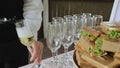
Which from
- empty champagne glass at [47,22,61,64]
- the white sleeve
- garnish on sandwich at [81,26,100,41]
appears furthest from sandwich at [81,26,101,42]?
the white sleeve

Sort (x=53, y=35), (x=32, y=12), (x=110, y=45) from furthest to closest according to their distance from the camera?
1. (x=32, y=12)
2. (x=53, y=35)
3. (x=110, y=45)

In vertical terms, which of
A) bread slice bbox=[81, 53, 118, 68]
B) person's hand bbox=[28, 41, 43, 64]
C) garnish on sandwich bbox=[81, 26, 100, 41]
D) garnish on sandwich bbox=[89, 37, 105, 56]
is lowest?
person's hand bbox=[28, 41, 43, 64]

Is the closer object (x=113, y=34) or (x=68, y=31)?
(x=113, y=34)

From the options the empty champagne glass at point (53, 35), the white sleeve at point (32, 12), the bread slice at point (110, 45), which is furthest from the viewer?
the white sleeve at point (32, 12)

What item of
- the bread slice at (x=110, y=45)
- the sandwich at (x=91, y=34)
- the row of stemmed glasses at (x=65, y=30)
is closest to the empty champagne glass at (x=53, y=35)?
the row of stemmed glasses at (x=65, y=30)

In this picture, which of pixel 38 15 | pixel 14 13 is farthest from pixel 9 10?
pixel 38 15

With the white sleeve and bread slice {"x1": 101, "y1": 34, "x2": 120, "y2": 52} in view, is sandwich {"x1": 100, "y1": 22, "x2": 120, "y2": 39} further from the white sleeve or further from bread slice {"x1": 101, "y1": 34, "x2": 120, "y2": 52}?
the white sleeve

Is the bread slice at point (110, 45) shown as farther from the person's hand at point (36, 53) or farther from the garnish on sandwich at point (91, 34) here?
the person's hand at point (36, 53)

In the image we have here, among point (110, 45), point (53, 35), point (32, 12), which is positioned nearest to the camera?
point (110, 45)

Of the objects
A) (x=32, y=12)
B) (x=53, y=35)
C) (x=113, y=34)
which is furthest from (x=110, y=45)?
(x=32, y=12)

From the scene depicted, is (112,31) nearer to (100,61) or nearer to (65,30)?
(100,61)

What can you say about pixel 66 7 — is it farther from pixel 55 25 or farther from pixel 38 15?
pixel 55 25

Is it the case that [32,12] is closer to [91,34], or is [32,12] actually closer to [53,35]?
[53,35]

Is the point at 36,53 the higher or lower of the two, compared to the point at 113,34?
lower
